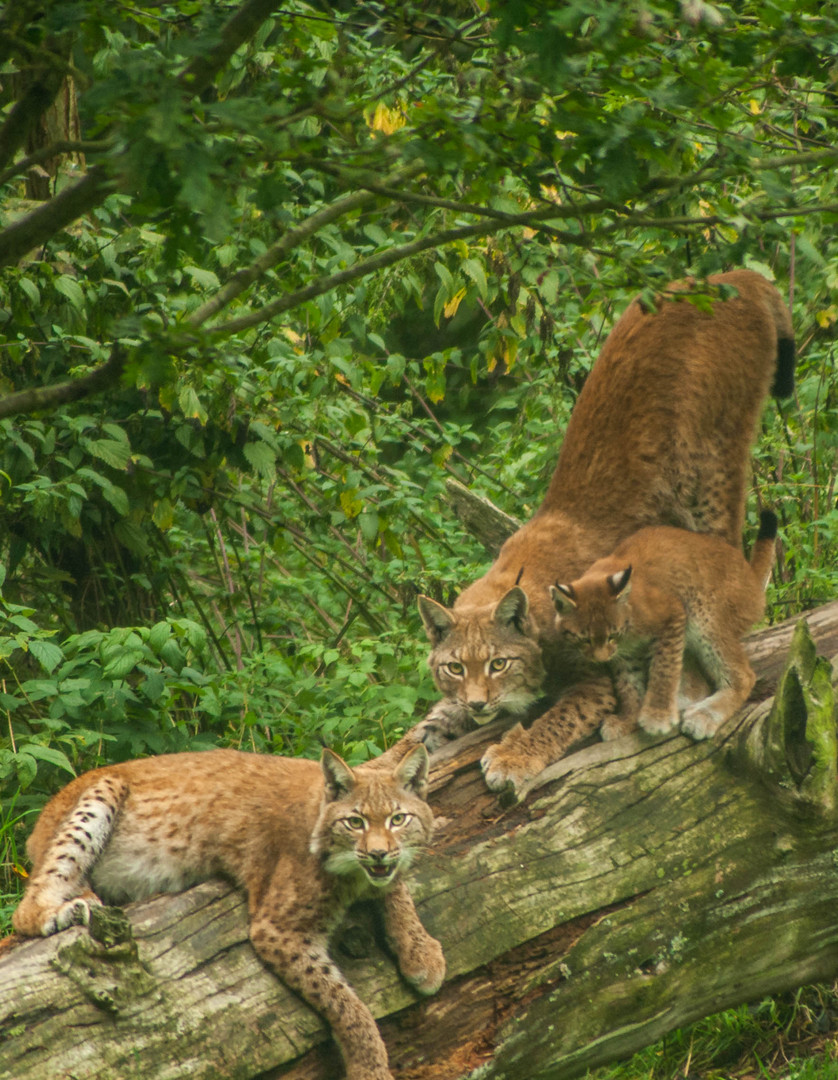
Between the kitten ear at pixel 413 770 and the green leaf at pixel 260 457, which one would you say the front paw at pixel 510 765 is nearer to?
the kitten ear at pixel 413 770

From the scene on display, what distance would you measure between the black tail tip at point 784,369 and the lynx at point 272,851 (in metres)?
2.80

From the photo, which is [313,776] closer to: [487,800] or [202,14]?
[487,800]

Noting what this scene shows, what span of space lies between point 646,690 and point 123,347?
9.31ft

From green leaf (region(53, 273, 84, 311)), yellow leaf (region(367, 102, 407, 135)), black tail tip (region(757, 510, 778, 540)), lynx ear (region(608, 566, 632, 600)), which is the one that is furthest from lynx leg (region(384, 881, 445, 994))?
yellow leaf (region(367, 102, 407, 135))

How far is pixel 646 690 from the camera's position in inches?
185

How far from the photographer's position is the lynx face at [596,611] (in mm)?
4461

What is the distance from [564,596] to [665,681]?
20.4 inches

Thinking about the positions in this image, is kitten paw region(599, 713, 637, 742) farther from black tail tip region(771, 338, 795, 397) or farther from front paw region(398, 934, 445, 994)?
black tail tip region(771, 338, 795, 397)

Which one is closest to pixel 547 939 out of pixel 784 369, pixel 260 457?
pixel 260 457

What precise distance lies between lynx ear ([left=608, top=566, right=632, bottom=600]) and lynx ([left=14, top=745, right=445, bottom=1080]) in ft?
3.41

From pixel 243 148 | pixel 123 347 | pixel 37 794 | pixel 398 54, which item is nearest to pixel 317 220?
pixel 243 148

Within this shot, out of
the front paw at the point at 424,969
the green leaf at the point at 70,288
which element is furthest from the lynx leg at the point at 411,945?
the green leaf at the point at 70,288

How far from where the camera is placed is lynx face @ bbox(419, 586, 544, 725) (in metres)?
4.82

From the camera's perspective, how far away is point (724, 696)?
15.0 feet
